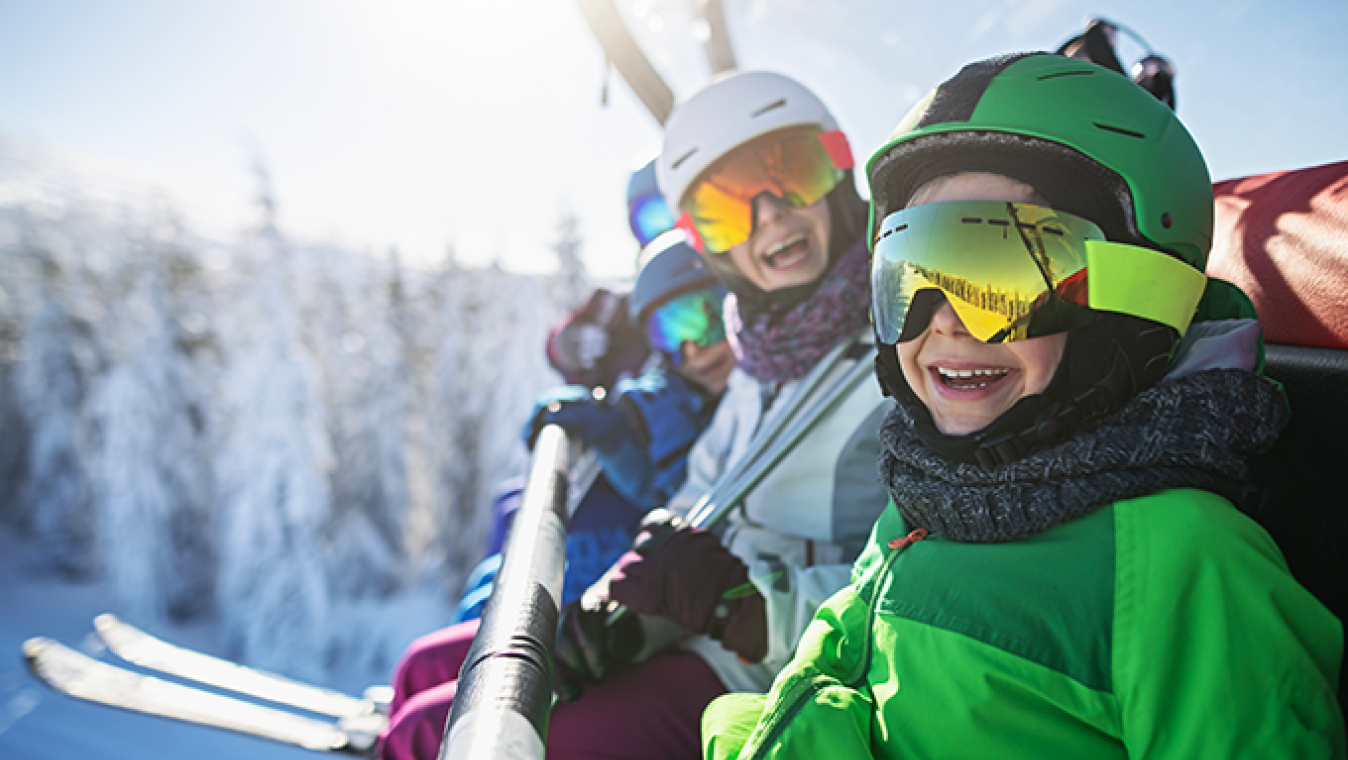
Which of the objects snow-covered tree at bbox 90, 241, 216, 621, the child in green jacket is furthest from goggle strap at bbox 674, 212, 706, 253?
snow-covered tree at bbox 90, 241, 216, 621

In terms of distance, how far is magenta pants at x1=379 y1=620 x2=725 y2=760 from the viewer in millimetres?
1721

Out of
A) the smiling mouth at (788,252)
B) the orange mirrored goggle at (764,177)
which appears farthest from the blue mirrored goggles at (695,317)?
the smiling mouth at (788,252)

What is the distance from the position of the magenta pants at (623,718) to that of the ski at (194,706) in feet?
2.39

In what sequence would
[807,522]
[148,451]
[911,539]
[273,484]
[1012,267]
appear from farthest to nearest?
[148,451]
[273,484]
[807,522]
[911,539]
[1012,267]

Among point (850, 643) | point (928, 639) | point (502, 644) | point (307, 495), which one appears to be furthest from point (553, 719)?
point (307, 495)

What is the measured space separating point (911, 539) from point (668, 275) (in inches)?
94.4

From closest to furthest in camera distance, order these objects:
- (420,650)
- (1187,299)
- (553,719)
Answer: (1187,299), (553,719), (420,650)

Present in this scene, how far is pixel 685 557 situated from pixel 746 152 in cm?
162

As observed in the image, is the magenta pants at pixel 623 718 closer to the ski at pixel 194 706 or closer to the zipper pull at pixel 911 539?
the ski at pixel 194 706

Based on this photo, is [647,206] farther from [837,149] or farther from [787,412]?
[787,412]

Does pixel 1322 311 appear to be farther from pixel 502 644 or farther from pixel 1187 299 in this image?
pixel 502 644

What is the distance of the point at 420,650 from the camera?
7.38 feet

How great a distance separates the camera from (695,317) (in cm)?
323

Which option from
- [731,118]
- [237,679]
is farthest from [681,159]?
[237,679]
